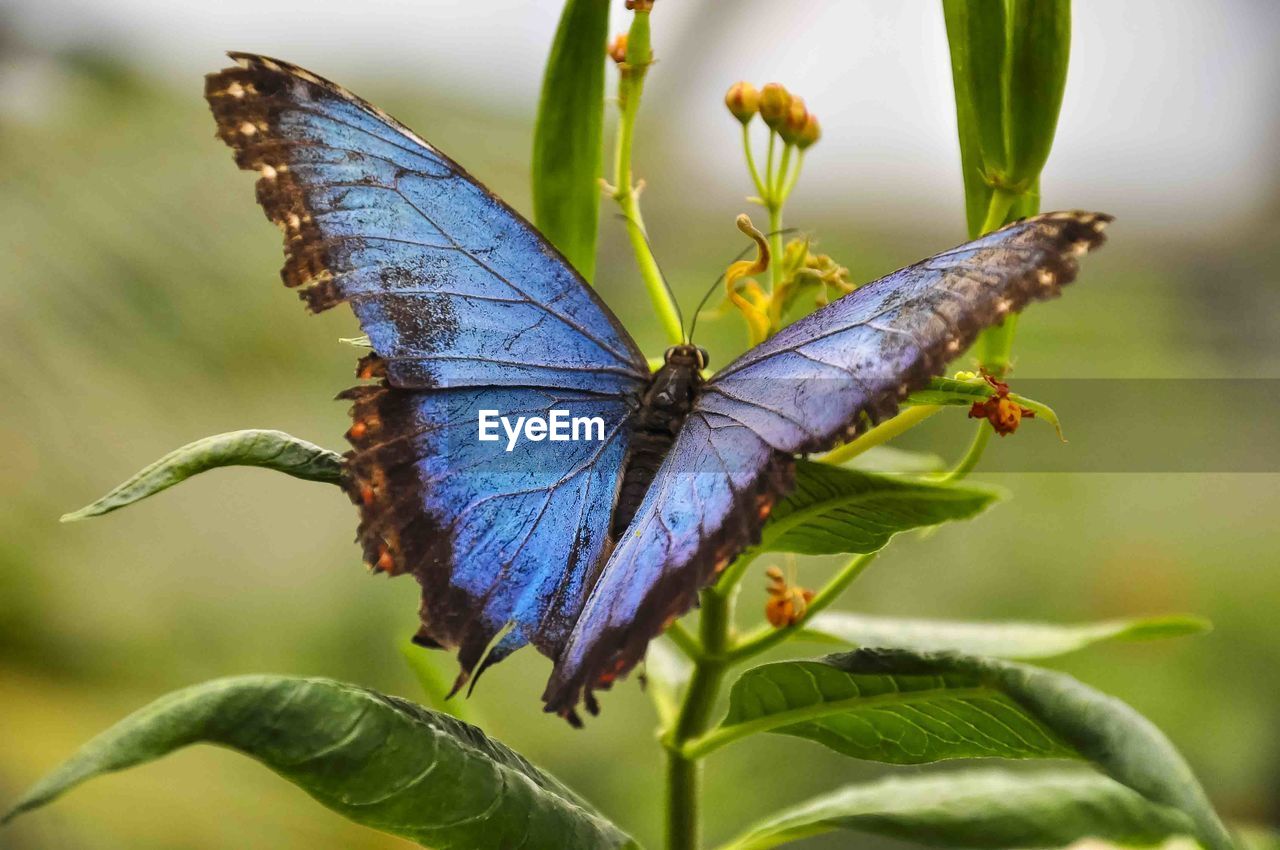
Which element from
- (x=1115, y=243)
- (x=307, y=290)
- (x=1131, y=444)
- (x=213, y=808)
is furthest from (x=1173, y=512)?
(x=307, y=290)

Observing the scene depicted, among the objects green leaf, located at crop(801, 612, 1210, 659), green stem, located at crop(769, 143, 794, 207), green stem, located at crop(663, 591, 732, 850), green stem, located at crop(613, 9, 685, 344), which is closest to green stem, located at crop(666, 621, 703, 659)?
green stem, located at crop(663, 591, 732, 850)

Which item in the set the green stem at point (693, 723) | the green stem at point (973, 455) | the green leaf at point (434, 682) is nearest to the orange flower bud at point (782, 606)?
the green stem at point (693, 723)

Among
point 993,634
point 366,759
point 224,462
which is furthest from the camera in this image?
point 993,634

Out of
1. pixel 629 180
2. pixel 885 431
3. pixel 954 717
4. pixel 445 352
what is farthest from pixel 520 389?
pixel 954 717

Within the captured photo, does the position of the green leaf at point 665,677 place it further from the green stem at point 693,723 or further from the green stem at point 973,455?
the green stem at point 973,455

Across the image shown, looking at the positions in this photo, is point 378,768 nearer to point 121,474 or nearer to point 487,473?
point 487,473

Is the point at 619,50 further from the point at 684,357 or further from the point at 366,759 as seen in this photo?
the point at 366,759
